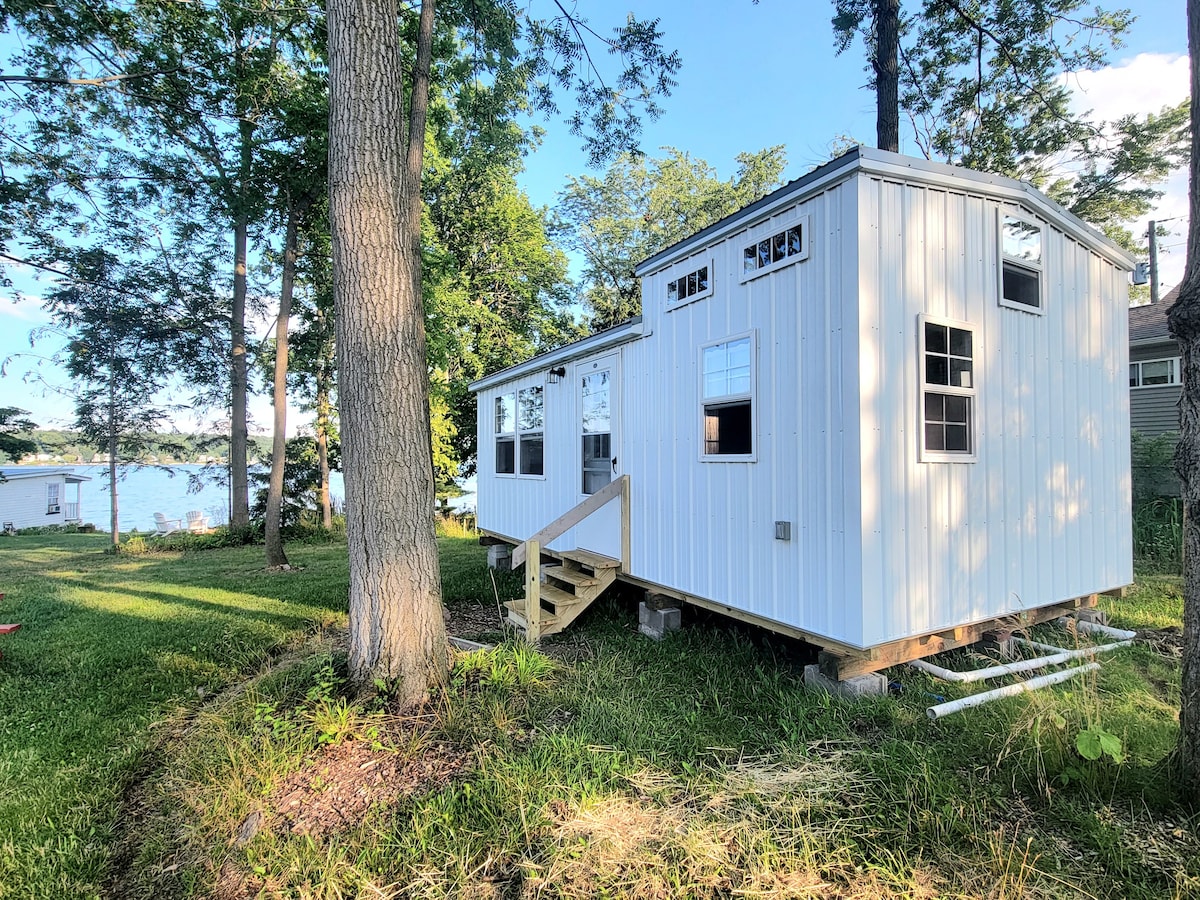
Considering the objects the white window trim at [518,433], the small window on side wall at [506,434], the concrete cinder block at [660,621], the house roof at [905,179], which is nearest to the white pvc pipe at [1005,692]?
the concrete cinder block at [660,621]

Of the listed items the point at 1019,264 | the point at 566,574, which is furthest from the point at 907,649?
the point at 566,574

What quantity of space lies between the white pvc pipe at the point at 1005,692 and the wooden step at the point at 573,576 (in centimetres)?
314

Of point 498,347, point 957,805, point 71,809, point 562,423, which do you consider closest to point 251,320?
point 498,347

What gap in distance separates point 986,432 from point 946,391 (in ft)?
1.82

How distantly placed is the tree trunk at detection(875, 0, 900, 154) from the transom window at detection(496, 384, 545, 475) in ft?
21.5

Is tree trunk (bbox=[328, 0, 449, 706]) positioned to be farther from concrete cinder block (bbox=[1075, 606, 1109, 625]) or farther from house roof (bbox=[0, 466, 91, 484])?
house roof (bbox=[0, 466, 91, 484])

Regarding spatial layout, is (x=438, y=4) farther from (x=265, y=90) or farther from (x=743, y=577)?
(x=743, y=577)

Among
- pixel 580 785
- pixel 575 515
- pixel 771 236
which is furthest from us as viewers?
pixel 575 515

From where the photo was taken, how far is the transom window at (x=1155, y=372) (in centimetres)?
1108

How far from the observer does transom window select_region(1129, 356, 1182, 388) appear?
1108cm

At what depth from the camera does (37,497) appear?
85.7 ft

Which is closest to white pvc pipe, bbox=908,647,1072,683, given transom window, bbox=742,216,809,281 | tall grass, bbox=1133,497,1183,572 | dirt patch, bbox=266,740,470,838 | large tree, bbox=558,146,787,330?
transom window, bbox=742,216,809,281

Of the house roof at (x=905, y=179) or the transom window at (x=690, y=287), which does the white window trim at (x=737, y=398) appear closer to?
the transom window at (x=690, y=287)

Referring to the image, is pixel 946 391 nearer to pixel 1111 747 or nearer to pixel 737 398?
pixel 737 398
